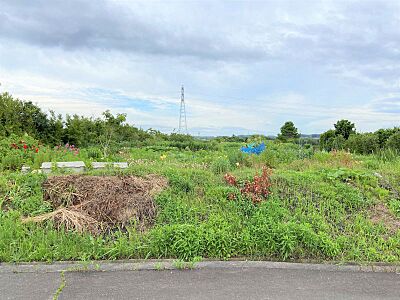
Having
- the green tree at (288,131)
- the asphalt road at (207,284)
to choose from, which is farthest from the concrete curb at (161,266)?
the green tree at (288,131)

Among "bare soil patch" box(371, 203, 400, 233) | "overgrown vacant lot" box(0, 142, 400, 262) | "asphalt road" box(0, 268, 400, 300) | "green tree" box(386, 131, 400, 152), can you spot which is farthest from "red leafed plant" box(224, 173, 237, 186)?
"green tree" box(386, 131, 400, 152)

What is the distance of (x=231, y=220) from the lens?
12.8ft

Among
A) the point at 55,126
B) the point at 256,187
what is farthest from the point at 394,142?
the point at 55,126

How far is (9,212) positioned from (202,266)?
2.46 meters

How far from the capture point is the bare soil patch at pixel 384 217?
4020mm

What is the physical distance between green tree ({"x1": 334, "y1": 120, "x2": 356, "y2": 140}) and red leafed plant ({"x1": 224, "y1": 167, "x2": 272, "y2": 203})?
11.0 m

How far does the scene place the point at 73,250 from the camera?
3.38 meters

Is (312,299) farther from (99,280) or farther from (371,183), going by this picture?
(371,183)

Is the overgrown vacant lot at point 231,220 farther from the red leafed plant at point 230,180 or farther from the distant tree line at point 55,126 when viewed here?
the distant tree line at point 55,126

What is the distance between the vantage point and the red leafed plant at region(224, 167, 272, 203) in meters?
4.32

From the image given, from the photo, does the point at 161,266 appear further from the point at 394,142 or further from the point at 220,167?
the point at 394,142

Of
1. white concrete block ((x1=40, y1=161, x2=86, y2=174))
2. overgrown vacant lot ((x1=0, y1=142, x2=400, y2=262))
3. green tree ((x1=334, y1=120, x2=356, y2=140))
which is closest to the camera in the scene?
overgrown vacant lot ((x1=0, y1=142, x2=400, y2=262))

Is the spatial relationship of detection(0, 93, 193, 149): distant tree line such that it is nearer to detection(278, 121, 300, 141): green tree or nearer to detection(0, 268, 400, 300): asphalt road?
detection(0, 268, 400, 300): asphalt road

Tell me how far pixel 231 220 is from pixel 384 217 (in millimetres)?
2032
